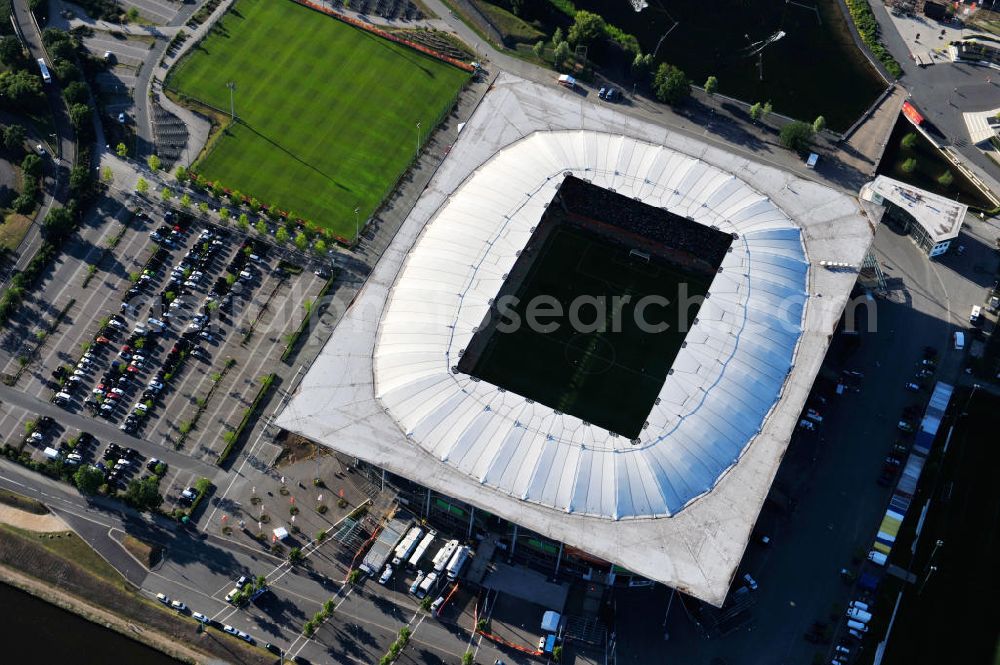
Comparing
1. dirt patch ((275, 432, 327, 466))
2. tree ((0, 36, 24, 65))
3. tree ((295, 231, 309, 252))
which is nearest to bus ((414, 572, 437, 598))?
dirt patch ((275, 432, 327, 466))

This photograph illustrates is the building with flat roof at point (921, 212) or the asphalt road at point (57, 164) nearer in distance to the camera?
the asphalt road at point (57, 164)

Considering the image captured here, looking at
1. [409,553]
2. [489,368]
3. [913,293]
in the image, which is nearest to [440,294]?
[489,368]

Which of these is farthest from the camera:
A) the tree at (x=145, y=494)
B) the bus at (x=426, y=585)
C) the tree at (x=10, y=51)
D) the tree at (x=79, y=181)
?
the tree at (x=10, y=51)

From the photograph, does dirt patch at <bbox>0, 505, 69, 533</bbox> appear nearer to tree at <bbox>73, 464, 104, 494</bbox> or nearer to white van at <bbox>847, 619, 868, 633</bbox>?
tree at <bbox>73, 464, 104, 494</bbox>

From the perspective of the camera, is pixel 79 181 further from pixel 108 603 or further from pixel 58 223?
pixel 108 603

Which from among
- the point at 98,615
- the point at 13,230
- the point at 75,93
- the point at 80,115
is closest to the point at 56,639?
the point at 98,615

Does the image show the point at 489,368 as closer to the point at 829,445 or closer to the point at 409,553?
the point at 409,553

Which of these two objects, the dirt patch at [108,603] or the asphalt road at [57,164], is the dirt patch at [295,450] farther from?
the asphalt road at [57,164]

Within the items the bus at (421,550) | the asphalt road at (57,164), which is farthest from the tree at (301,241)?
the bus at (421,550)
